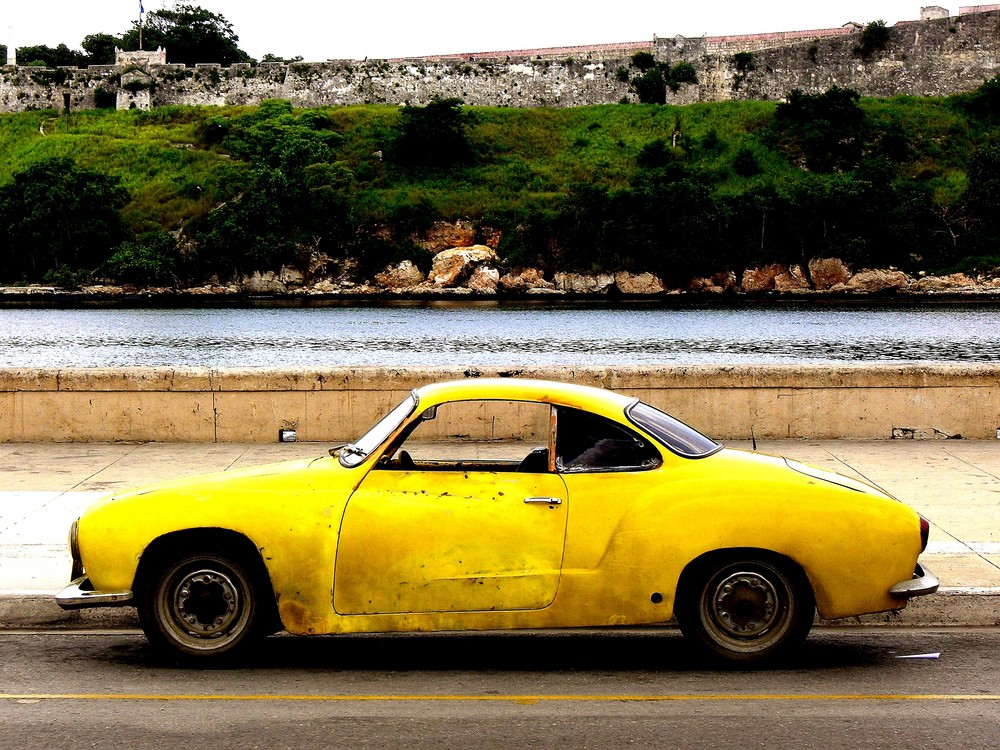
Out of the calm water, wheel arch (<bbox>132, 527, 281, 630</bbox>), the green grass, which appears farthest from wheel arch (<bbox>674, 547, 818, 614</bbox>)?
the green grass

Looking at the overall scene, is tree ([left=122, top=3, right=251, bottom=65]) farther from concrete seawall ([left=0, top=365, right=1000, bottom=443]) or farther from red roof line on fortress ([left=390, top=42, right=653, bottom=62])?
concrete seawall ([left=0, top=365, right=1000, bottom=443])

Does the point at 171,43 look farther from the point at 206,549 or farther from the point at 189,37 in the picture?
the point at 206,549

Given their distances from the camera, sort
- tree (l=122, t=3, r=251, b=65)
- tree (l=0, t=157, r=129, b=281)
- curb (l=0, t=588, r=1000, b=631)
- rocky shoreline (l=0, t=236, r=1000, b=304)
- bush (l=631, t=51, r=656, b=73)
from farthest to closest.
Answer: tree (l=122, t=3, r=251, b=65) < bush (l=631, t=51, r=656, b=73) < rocky shoreline (l=0, t=236, r=1000, b=304) < tree (l=0, t=157, r=129, b=281) < curb (l=0, t=588, r=1000, b=631)

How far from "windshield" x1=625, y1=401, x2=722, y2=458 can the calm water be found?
37.3 m

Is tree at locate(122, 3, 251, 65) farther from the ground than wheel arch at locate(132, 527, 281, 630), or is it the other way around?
tree at locate(122, 3, 251, 65)

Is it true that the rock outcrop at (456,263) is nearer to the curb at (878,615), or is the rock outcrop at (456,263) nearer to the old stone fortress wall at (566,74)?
the old stone fortress wall at (566,74)

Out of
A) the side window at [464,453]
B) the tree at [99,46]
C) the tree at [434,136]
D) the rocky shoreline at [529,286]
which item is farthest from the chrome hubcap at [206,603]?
the tree at [99,46]

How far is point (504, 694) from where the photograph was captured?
20.3 feet

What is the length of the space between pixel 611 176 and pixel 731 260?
13.5 m

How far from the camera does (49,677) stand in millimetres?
6484

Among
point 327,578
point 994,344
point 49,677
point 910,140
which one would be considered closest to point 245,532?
point 327,578

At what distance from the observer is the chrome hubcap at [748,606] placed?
6.48 metres

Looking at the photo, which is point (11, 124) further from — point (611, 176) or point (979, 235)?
point (979, 235)

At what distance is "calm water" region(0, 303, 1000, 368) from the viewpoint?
193ft
